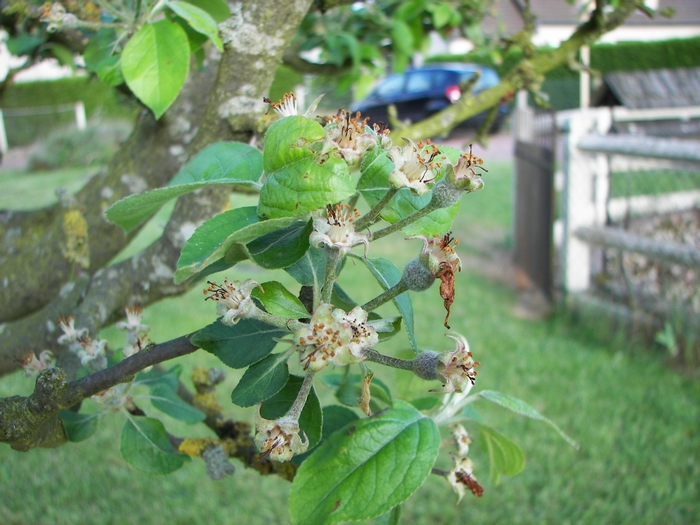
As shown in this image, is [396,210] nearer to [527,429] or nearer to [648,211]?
[527,429]

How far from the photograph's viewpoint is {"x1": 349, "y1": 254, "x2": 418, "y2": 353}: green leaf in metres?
0.74

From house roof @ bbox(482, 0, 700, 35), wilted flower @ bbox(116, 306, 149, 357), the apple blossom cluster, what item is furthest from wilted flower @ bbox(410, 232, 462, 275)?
house roof @ bbox(482, 0, 700, 35)

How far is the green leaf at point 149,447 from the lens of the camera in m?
1.03

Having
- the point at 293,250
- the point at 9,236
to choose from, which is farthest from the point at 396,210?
the point at 9,236

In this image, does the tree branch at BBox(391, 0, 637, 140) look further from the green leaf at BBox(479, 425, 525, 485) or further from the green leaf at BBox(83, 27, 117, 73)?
the green leaf at BBox(479, 425, 525, 485)

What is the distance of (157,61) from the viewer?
1096 mm

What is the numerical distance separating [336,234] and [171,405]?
0.69 metres

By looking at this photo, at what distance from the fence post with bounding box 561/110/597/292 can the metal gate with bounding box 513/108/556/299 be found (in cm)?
27

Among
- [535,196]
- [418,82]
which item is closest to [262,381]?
[535,196]

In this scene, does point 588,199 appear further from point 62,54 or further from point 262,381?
point 262,381

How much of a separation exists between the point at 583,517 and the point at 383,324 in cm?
286

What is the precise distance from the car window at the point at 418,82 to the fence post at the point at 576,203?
39.0ft

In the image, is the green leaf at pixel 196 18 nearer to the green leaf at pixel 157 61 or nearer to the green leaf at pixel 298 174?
the green leaf at pixel 157 61

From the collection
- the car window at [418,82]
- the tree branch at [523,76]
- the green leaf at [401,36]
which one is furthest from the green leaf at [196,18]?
the car window at [418,82]
